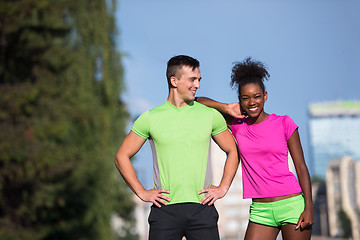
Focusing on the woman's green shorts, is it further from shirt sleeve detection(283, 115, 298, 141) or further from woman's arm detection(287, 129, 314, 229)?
shirt sleeve detection(283, 115, 298, 141)

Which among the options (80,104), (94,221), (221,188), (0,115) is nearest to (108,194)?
(94,221)

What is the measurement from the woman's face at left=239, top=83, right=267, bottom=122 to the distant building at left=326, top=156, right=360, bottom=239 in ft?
303

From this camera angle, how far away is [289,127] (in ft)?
15.1

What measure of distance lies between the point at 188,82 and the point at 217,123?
0.36m

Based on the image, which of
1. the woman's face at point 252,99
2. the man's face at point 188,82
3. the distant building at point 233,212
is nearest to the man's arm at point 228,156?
the woman's face at point 252,99

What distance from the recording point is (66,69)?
1783cm

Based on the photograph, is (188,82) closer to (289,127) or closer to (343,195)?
(289,127)

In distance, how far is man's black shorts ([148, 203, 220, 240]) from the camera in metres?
4.31

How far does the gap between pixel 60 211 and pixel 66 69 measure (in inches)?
159

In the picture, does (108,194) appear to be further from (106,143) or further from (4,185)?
(4,185)

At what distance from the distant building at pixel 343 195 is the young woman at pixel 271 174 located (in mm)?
92162

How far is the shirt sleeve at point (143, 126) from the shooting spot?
178 inches

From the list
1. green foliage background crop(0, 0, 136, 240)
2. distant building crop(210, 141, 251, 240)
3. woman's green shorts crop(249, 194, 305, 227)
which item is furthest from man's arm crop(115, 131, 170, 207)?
distant building crop(210, 141, 251, 240)

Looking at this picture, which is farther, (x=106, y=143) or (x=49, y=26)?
(x=106, y=143)
